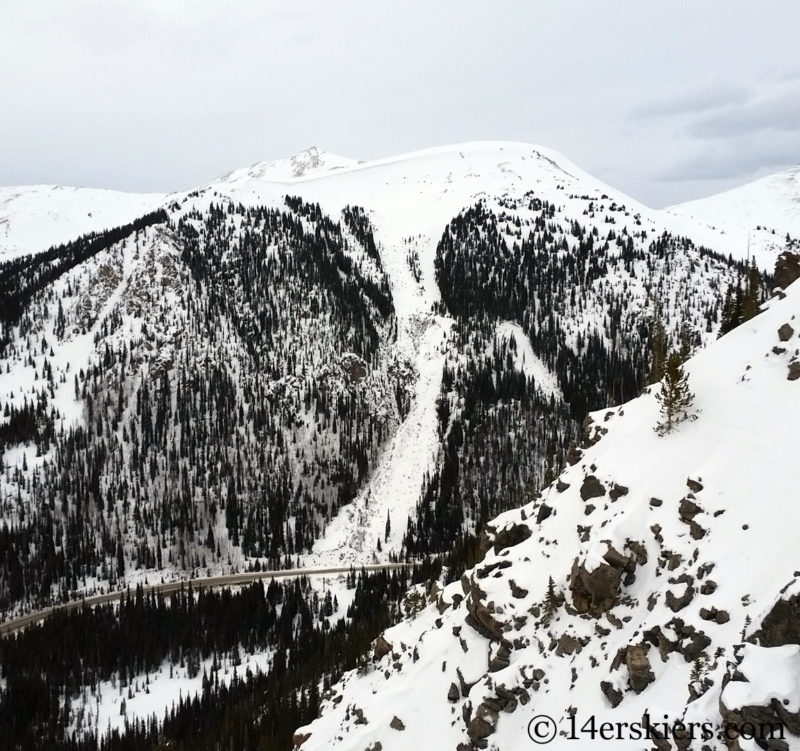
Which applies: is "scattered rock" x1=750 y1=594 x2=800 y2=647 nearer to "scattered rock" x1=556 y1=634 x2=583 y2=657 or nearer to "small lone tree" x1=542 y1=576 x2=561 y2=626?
"scattered rock" x1=556 y1=634 x2=583 y2=657

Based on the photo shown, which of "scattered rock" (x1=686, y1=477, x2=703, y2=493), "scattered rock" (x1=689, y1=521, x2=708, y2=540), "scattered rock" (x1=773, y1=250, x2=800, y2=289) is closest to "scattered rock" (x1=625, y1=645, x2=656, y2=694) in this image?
"scattered rock" (x1=689, y1=521, x2=708, y2=540)

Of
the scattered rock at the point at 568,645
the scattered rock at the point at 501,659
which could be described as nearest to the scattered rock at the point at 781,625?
the scattered rock at the point at 568,645

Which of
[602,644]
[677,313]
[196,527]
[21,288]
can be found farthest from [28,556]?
[677,313]

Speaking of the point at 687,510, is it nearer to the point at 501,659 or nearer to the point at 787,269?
the point at 501,659

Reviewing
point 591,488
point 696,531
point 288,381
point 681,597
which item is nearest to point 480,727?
point 681,597

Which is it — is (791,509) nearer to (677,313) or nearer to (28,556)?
(28,556)

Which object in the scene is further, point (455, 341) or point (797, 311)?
point (455, 341)
